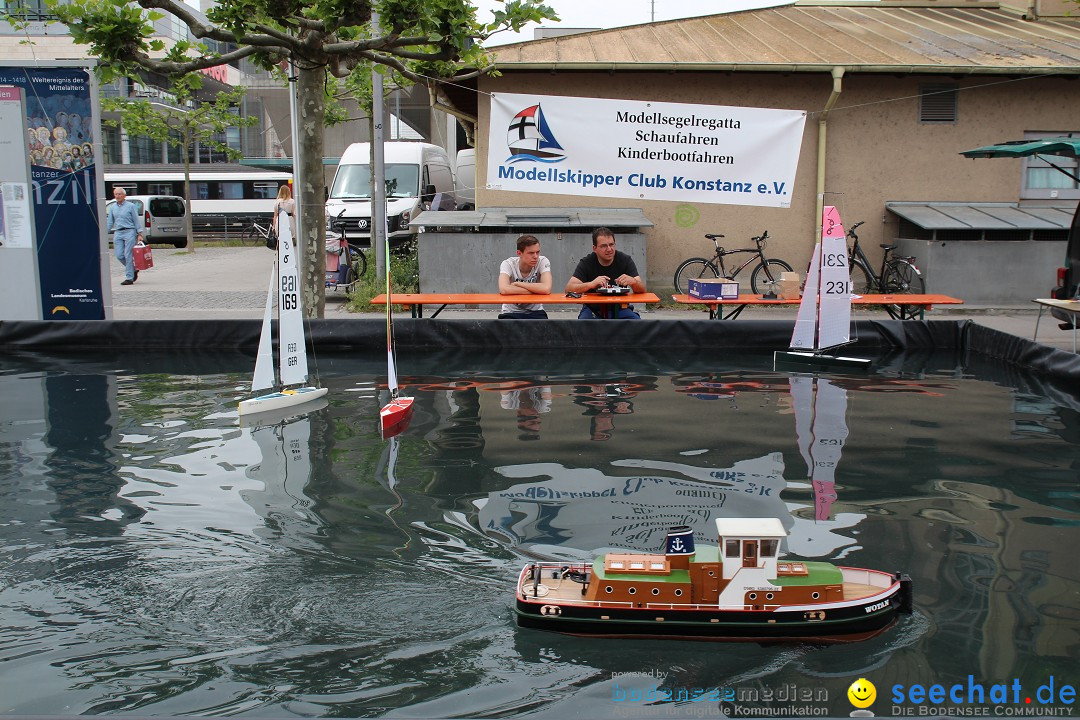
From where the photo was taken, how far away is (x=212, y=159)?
53750 millimetres

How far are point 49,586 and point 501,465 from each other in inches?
124

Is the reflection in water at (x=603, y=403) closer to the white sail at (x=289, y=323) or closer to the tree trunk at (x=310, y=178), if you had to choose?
the white sail at (x=289, y=323)

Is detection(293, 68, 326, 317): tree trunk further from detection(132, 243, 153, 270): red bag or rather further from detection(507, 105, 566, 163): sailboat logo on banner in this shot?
detection(132, 243, 153, 270): red bag

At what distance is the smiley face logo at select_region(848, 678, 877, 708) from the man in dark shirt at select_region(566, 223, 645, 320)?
27.6 ft

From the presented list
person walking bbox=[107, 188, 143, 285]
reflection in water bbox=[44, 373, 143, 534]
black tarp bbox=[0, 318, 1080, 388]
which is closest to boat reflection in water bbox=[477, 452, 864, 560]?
reflection in water bbox=[44, 373, 143, 534]

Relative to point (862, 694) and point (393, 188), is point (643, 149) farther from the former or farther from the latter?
point (393, 188)

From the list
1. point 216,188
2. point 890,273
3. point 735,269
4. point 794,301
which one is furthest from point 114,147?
point 794,301

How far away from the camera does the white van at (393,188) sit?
20203 mm

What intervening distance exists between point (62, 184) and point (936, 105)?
14.1 meters

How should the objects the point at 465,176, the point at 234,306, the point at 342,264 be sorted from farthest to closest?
1. the point at 465,176
2. the point at 342,264
3. the point at 234,306

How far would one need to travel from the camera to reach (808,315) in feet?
36.4

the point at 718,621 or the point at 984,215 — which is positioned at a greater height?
the point at 984,215

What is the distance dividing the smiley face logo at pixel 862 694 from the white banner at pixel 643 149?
9.09 metres

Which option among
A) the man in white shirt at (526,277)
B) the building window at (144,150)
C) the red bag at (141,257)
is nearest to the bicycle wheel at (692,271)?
the man in white shirt at (526,277)
